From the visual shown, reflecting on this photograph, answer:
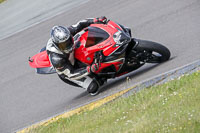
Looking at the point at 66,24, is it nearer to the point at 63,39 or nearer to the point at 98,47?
the point at 98,47

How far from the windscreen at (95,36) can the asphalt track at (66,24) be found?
1035 millimetres

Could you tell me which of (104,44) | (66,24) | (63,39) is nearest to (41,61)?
(63,39)

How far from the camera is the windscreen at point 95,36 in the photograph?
8.28 meters

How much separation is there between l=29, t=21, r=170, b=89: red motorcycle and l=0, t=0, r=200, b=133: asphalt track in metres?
0.30

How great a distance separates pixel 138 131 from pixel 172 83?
1.77 meters

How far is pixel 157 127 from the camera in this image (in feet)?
17.2

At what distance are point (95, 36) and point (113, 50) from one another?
0.44 metres

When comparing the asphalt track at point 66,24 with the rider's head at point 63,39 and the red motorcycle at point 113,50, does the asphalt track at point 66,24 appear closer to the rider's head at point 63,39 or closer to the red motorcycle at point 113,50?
the red motorcycle at point 113,50

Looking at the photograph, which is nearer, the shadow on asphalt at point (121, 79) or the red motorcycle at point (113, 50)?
the red motorcycle at point (113, 50)

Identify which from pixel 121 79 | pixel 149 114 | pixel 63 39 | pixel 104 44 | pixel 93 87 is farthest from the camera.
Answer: pixel 121 79

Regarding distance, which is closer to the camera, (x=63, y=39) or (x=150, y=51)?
(x=63, y=39)

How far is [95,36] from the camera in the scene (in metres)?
8.30

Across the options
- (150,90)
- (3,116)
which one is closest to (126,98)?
(150,90)

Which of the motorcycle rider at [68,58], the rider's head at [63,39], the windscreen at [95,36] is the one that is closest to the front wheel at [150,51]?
the windscreen at [95,36]
